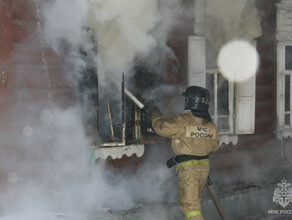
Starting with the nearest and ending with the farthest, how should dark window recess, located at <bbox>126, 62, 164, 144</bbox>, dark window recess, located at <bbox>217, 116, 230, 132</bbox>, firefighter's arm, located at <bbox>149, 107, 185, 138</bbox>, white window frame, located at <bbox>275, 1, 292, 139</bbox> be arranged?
1. firefighter's arm, located at <bbox>149, 107, 185, 138</bbox>
2. dark window recess, located at <bbox>126, 62, 164, 144</bbox>
3. dark window recess, located at <bbox>217, 116, 230, 132</bbox>
4. white window frame, located at <bbox>275, 1, 292, 139</bbox>

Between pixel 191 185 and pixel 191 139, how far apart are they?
65cm

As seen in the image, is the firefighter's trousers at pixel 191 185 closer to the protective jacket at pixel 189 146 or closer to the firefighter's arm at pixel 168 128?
the protective jacket at pixel 189 146

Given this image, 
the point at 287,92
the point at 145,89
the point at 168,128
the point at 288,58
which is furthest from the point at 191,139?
the point at 288,58

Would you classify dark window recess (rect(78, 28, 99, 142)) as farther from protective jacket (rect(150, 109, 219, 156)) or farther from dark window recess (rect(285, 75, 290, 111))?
dark window recess (rect(285, 75, 290, 111))

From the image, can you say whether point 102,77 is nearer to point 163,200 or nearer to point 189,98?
point 189,98

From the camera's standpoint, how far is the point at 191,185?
4.70 meters

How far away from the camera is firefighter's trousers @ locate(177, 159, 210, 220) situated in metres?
4.59

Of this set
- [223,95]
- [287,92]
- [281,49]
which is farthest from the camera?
[287,92]

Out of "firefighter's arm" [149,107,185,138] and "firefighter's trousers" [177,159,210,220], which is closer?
"firefighter's trousers" [177,159,210,220]

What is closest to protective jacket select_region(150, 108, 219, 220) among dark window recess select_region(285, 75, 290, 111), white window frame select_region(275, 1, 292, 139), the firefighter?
the firefighter

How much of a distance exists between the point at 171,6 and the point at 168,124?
2339 mm

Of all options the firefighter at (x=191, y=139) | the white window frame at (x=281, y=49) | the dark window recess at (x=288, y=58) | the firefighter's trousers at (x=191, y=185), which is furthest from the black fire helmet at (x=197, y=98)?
the dark window recess at (x=288, y=58)

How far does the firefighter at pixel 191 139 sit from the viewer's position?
15.4 feet

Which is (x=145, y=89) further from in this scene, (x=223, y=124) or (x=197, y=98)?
(x=223, y=124)
